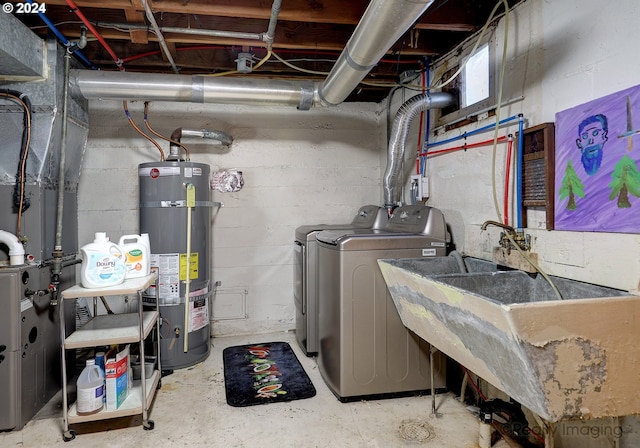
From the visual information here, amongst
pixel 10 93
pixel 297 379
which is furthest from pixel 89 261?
pixel 297 379

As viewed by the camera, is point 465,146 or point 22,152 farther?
point 465,146

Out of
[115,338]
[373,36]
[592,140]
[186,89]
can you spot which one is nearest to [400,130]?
[373,36]

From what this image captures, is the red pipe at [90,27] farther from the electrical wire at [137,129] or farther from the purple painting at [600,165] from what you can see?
the purple painting at [600,165]

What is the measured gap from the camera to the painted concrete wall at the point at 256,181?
3402 mm

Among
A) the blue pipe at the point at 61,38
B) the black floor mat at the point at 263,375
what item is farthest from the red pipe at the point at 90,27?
the black floor mat at the point at 263,375

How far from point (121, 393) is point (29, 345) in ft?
2.01

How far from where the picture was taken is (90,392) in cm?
201

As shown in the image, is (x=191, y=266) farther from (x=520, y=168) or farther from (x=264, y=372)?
(x=520, y=168)

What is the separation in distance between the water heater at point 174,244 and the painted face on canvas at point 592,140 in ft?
7.86

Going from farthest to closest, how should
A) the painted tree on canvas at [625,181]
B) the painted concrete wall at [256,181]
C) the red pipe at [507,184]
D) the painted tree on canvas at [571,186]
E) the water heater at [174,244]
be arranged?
1. the painted concrete wall at [256,181]
2. the water heater at [174,244]
3. the red pipe at [507,184]
4. the painted tree on canvas at [571,186]
5. the painted tree on canvas at [625,181]

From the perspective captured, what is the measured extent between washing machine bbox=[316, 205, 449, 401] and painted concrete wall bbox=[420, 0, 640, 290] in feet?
1.39

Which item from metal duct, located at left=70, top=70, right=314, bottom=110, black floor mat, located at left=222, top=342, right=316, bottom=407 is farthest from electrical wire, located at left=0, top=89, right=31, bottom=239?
black floor mat, located at left=222, top=342, right=316, bottom=407

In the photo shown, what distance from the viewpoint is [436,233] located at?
2482 millimetres

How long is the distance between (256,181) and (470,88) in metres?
1.99
